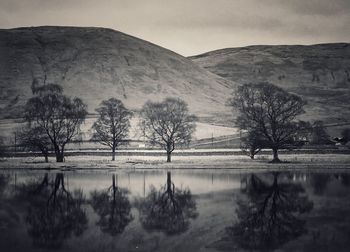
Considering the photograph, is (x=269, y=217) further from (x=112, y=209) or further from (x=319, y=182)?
(x=319, y=182)

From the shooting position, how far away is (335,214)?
2528 centimetres

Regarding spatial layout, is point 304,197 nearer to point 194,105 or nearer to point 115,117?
point 115,117

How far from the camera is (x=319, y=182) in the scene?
39750 mm

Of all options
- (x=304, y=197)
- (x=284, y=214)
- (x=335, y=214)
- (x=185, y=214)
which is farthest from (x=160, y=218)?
(x=304, y=197)

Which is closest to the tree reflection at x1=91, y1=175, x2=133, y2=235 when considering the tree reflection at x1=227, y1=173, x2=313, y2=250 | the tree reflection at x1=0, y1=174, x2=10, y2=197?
the tree reflection at x1=227, y1=173, x2=313, y2=250

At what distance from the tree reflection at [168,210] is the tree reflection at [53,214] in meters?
3.22

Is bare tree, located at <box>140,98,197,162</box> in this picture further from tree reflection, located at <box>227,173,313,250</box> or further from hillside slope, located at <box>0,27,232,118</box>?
hillside slope, located at <box>0,27,232,118</box>

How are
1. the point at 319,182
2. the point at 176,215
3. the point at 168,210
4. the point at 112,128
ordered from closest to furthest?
the point at 176,215 → the point at 168,210 → the point at 319,182 → the point at 112,128

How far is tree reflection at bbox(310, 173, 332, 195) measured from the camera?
34.6m

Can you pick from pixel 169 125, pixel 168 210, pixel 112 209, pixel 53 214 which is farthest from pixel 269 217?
pixel 169 125

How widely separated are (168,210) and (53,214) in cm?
600

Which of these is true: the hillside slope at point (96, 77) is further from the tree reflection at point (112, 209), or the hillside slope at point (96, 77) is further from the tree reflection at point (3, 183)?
the tree reflection at point (112, 209)

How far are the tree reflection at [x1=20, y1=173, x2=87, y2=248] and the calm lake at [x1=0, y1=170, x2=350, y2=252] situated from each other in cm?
4

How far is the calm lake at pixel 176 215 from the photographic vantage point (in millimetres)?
19703
